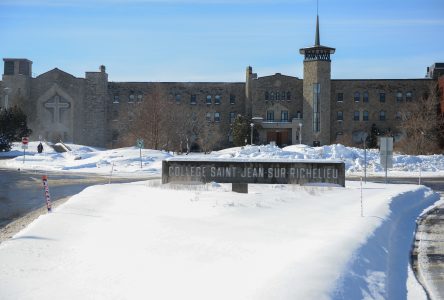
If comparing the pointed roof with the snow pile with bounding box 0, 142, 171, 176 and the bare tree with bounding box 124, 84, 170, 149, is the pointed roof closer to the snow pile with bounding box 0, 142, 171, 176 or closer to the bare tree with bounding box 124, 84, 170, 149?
the bare tree with bounding box 124, 84, 170, 149

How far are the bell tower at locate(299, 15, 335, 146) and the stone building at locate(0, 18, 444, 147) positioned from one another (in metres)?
0.13

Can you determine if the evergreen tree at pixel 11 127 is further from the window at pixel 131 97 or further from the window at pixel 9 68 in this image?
the window at pixel 131 97

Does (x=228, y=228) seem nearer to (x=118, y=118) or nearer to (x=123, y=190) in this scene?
(x=123, y=190)

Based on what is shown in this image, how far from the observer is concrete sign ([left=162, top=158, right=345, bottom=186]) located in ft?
73.7

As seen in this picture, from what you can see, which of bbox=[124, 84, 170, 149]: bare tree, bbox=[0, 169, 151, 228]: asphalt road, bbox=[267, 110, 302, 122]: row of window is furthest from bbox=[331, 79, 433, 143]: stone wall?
bbox=[0, 169, 151, 228]: asphalt road

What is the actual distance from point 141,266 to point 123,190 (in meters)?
13.2

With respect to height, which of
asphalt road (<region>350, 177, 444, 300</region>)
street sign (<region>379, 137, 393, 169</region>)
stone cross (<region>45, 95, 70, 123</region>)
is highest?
stone cross (<region>45, 95, 70, 123</region>)

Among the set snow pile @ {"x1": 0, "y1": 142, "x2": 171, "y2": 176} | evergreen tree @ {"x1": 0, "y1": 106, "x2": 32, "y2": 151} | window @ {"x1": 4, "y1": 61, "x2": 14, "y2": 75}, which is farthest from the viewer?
window @ {"x1": 4, "y1": 61, "x2": 14, "y2": 75}

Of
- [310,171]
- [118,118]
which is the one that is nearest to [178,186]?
[310,171]

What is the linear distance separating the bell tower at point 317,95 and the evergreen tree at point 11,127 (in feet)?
105

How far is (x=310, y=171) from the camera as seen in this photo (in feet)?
74.0

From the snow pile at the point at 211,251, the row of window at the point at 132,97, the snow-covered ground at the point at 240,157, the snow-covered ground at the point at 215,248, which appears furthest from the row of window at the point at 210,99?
the snow pile at the point at 211,251

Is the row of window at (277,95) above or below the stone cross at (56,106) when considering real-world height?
above

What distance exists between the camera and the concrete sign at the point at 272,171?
22469mm
